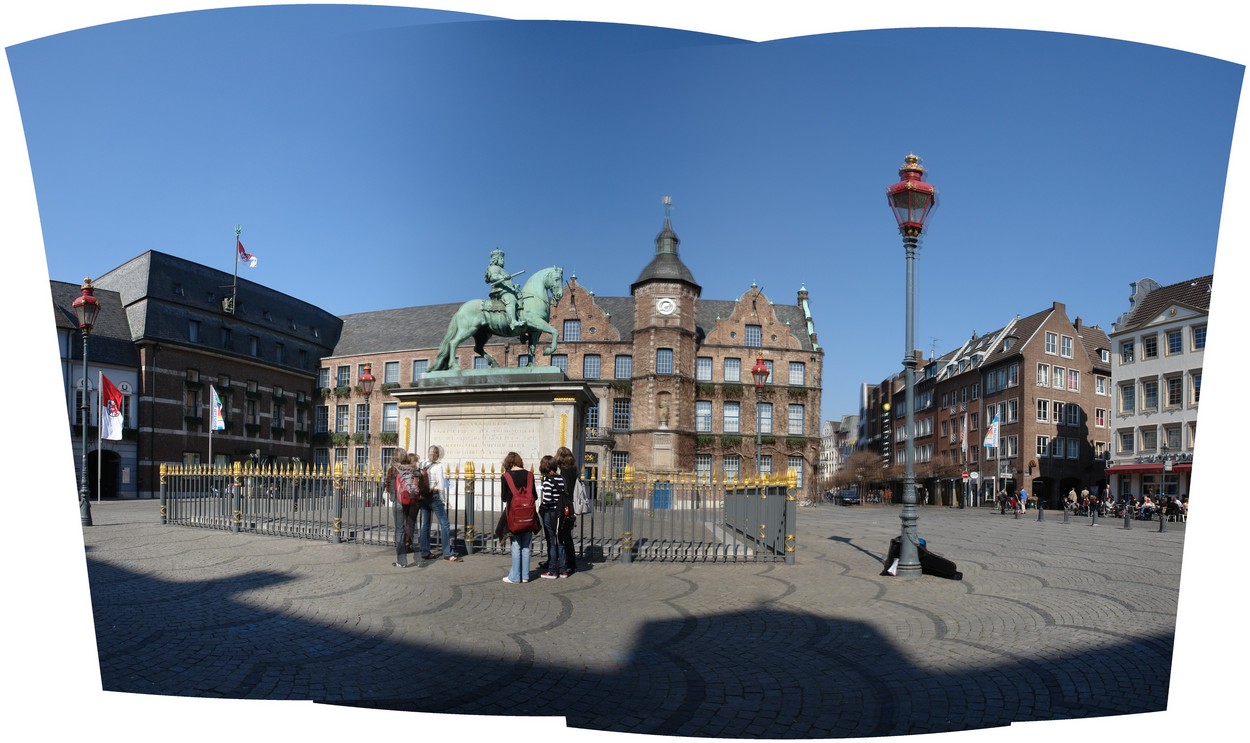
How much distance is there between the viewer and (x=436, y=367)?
8688 mm

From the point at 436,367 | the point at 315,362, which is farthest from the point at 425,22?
the point at 436,367

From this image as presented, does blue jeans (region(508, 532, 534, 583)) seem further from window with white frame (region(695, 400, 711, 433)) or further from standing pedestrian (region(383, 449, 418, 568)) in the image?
window with white frame (region(695, 400, 711, 433))

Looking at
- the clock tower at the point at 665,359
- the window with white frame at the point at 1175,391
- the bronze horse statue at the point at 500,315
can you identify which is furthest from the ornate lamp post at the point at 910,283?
the bronze horse statue at the point at 500,315

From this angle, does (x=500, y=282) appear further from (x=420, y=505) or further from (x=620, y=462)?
(x=420, y=505)

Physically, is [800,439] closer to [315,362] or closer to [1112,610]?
[1112,610]

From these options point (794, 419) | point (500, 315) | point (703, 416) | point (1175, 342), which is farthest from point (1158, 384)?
point (500, 315)

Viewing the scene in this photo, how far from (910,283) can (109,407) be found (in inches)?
274

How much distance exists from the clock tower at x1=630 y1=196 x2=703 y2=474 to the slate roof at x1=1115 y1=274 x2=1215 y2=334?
2.89 meters

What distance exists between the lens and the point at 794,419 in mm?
6801

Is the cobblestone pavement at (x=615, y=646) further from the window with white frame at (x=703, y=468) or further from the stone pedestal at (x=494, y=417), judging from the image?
the stone pedestal at (x=494, y=417)

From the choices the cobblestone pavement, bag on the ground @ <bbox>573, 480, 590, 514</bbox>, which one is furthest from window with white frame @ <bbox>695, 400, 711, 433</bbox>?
bag on the ground @ <bbox>573, 480, 590, 514</bbox>

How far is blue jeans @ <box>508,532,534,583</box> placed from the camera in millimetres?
7156

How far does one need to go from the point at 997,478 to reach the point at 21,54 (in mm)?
8386

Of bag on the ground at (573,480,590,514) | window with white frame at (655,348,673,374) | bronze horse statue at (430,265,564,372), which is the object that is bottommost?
bag on the ground at (573,480,590,514)
